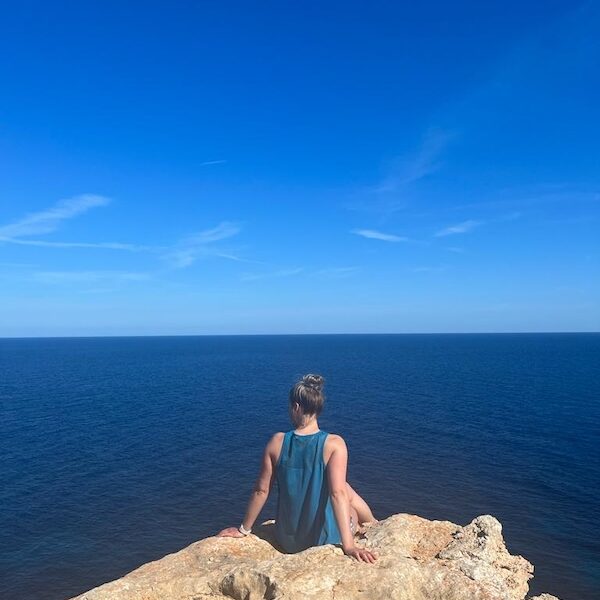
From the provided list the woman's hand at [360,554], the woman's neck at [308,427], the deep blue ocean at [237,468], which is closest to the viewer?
the woman's hand at [360,554]

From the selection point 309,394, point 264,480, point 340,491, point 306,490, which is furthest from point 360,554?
point 309,394

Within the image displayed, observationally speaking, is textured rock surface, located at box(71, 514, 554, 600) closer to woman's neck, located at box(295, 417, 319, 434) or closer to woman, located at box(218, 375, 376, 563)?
woman, located at box(218, 375, 376, 563)

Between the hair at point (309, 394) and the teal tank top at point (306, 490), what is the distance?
0.48 meters

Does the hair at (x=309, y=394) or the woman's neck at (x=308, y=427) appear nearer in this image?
the hair at (x=309, y=394)

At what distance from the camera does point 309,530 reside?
8344mm

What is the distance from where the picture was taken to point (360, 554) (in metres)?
7.35

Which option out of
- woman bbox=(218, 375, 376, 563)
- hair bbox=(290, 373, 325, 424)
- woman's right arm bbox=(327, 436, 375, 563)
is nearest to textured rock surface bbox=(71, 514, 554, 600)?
woman's right arm bbox=(327, 436, 375, 563)

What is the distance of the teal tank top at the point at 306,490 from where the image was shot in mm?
8016

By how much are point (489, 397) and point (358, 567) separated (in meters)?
99.6

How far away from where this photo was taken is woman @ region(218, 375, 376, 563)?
776 centimetres

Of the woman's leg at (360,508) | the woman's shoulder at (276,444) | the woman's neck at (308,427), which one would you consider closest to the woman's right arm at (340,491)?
the woman's neck at (308,427)

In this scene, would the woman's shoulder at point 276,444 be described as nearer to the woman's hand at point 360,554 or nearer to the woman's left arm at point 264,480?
the woman's left arm at point 264,480

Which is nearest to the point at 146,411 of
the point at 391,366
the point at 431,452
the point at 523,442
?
the point at 431,452

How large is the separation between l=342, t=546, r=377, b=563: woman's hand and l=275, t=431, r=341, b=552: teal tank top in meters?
0.71
